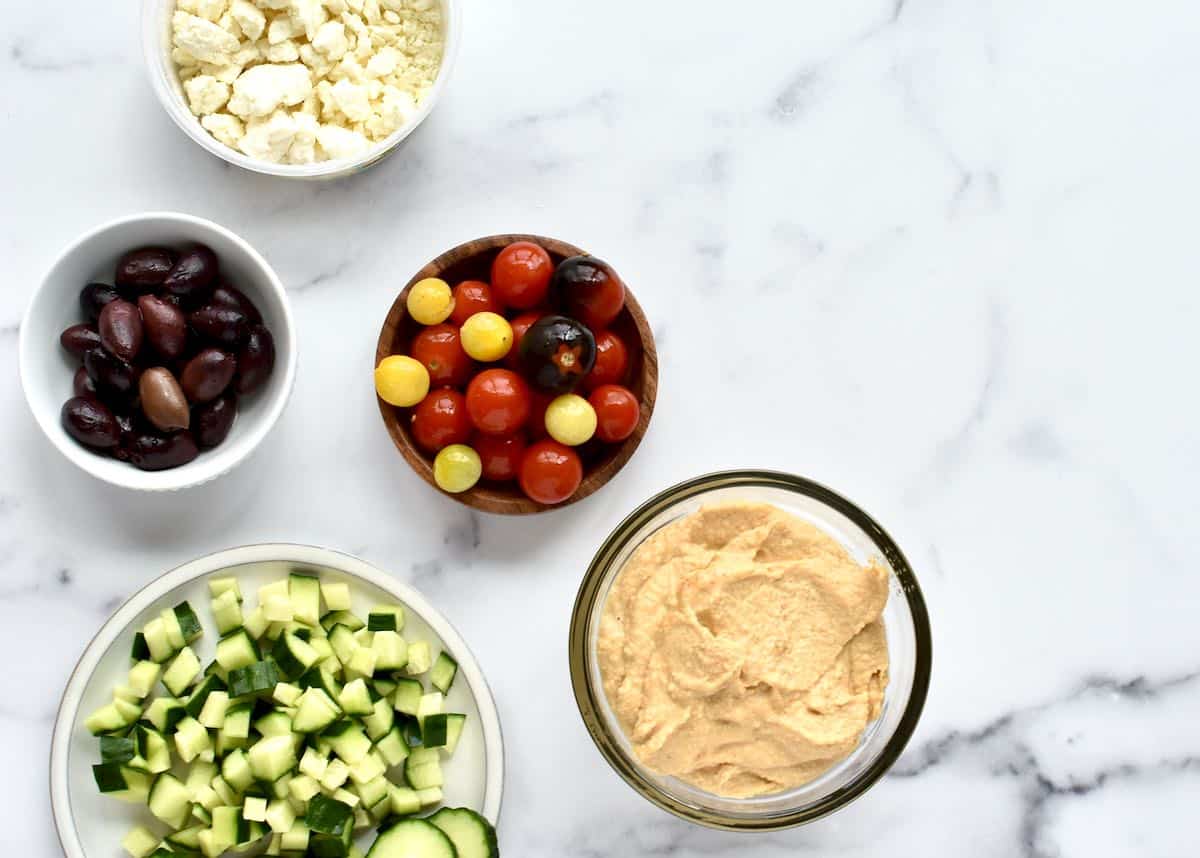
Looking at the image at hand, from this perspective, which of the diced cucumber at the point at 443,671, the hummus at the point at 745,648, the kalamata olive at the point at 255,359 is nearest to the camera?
the hummus at the point at 745,648

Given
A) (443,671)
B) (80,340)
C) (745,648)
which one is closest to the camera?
(745,648)

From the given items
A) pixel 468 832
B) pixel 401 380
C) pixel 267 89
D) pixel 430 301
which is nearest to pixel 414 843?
pixel 468 832

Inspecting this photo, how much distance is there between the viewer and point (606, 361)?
1.86 metres

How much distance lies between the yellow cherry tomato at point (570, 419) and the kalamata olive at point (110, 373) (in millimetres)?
612

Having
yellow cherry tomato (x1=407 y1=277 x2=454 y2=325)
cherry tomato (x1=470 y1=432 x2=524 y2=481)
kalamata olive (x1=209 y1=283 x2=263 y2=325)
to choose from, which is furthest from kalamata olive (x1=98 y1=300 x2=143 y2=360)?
cherry tomato (x1=470 y1=432 x2=524 y2=481)

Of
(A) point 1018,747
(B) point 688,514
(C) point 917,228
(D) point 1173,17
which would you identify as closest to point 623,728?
(B) point 688,514

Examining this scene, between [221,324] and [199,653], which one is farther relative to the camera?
[199,653]

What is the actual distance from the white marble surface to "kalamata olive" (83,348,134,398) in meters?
0.25

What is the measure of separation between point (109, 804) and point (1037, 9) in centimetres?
199

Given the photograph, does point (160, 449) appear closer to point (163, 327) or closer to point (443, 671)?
point (163, 327)

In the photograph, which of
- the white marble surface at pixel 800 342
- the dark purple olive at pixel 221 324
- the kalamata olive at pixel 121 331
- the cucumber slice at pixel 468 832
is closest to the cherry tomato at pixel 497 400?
the white marble surface at pixel 800 342

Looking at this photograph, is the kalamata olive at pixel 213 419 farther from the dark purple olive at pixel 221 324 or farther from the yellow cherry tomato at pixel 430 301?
the yellow cherry tomato at pixel 430 301

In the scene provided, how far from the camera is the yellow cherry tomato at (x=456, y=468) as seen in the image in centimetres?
182

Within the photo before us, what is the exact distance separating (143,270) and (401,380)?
418 millimetres
